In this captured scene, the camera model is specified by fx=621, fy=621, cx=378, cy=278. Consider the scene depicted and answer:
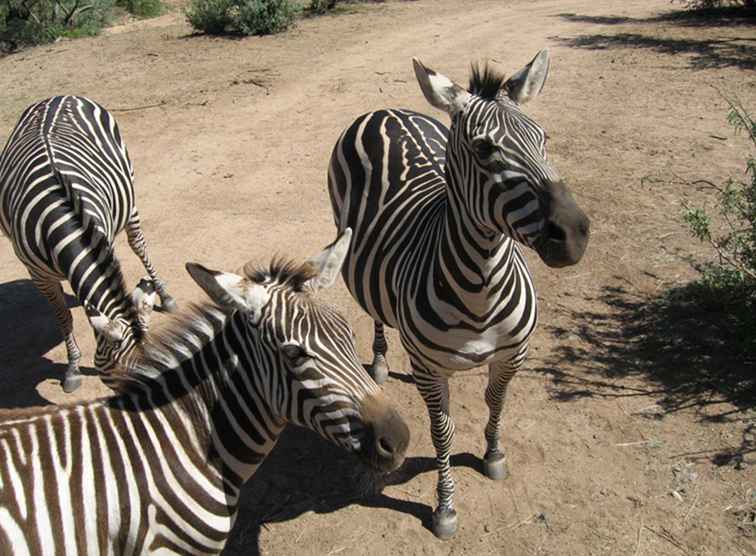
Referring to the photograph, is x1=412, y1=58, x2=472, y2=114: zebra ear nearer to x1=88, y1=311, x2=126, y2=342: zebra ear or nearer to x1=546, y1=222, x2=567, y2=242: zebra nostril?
x1=546, y1=222, x2=567, y2=242: zebra nostril

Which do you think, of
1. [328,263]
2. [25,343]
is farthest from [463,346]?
[25,343]

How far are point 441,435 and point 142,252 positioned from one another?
4065mm

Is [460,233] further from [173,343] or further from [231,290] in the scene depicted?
[173,343]

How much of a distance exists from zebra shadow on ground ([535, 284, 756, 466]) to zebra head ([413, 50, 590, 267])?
247 centimetres

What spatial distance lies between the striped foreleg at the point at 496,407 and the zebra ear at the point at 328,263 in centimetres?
153

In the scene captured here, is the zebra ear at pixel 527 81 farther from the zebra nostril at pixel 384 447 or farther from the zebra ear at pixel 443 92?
the zebra nostril at pixel 384 447

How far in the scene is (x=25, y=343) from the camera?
243 inches

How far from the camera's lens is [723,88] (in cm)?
1066

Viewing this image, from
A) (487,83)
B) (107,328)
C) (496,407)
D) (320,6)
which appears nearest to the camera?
(487,83)

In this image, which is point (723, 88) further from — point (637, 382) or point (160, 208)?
point (160, 208)

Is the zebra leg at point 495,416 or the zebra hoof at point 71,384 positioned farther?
the zebra hoof at point 71,384

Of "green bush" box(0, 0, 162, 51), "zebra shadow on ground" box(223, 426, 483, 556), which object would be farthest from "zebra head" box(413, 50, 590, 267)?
"green bush" box(0, 0, 162, 51)

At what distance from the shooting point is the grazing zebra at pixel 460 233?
2.94 m

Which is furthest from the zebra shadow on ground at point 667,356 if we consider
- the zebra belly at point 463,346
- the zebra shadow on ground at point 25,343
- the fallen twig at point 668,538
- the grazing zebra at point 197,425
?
the zebra shadow on ground at point 25,343
